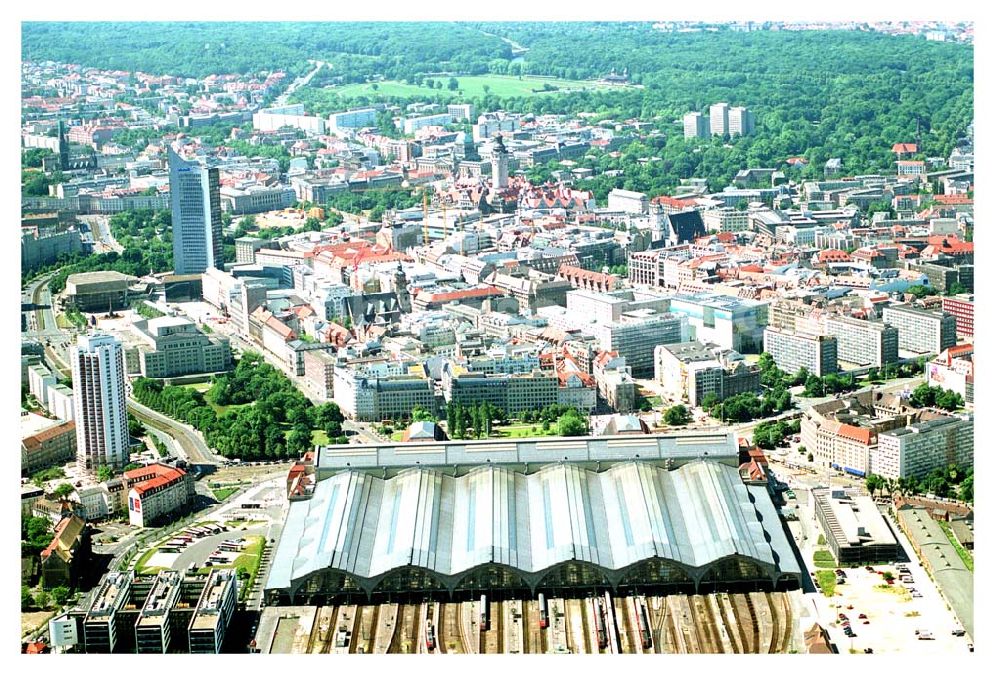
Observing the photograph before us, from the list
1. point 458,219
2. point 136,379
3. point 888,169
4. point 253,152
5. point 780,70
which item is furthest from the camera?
point 780,70

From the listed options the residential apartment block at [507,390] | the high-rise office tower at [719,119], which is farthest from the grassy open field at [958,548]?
the high-rise office tower at [719,119]

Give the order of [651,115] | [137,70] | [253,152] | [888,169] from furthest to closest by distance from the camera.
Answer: [137,70] < [651,115] < [253,152] < [888,169]

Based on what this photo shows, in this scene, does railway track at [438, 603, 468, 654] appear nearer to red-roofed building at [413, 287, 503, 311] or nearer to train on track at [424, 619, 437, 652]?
train on track at [424, 619, 437, 652]

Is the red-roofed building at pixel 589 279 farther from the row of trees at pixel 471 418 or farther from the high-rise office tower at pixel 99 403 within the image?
the high-rise office tower at pixel 99 403

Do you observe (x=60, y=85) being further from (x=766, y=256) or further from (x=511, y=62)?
(x=766, y=256)

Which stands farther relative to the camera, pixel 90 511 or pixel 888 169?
pixel 888 169

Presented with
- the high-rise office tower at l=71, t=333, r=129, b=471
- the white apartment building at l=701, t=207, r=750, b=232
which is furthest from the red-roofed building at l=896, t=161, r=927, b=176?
the high-rise office tower at l=71, t=333, r=129, b=471

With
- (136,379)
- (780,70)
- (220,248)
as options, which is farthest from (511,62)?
(136,379)
